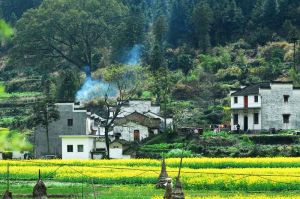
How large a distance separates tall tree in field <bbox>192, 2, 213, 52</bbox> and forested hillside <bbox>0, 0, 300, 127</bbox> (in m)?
0.11

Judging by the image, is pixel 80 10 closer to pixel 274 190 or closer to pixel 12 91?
pixel 12 91

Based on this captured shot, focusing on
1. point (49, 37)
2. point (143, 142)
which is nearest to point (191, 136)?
point (143, 142)

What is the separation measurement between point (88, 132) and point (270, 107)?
13764 mm

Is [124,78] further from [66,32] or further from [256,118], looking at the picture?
[66,32]

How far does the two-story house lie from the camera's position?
190 feet

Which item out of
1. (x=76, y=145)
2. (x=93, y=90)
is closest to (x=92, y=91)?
(x=93, y=90)

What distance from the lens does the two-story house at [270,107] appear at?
5781 cm

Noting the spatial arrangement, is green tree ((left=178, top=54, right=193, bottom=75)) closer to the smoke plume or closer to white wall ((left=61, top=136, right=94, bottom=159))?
the smoke plume

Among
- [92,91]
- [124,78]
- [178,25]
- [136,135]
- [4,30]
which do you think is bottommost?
[136,135]

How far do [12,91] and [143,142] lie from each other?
1497 inches

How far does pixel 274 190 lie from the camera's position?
28.1m

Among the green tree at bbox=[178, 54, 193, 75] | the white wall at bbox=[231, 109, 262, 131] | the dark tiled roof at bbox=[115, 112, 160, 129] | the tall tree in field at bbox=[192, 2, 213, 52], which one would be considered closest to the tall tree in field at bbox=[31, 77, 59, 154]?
the dark tiled roof at bbox=[115, 112, 160, 129]

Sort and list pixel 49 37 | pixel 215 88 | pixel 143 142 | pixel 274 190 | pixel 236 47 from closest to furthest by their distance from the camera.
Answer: pixel 274 190, pixel 143 142, pixel 215 88, pixel 236 47, pixel 49 37

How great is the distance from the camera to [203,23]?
294 feet
